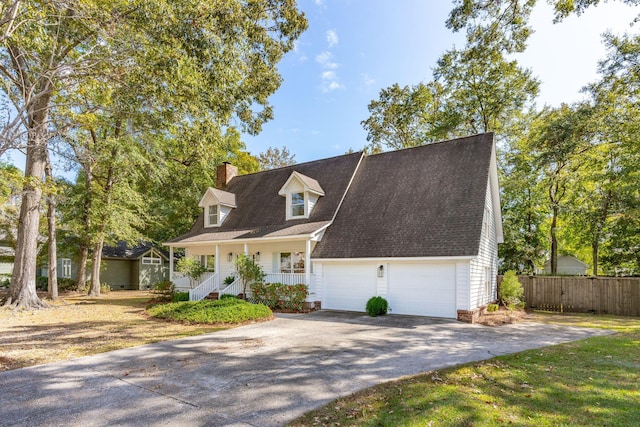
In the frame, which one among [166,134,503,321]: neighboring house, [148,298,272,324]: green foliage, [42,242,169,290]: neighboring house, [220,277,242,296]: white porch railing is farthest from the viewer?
[42,242,169,290]: neighboring house

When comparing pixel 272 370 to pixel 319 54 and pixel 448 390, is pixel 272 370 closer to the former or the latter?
pixel 448 390

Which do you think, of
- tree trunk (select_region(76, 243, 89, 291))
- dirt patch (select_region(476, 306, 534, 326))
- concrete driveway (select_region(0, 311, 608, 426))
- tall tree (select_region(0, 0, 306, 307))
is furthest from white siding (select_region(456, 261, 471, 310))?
tree trunk (select_region(76, 243, 89, 291))

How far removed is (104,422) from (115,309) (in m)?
13.2

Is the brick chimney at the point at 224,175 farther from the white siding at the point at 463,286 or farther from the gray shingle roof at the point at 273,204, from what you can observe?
the white siding at the point at 463,286

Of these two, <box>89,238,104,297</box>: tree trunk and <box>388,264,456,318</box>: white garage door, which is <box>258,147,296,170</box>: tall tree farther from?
<box>388,264,456,318</box>: white garage door

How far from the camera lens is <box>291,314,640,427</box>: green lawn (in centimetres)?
439

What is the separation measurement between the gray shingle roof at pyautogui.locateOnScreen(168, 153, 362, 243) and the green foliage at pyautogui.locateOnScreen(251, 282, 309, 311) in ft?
7.75

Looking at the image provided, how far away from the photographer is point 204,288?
58.0 feet

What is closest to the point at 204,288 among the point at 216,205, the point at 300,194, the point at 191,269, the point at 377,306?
the point at 191,269

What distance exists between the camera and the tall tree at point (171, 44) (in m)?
8.89

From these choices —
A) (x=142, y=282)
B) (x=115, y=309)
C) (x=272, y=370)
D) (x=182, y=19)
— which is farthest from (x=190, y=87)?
(x=142, y=282)

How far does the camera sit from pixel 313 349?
816 cm

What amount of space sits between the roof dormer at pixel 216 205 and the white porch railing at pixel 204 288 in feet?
12.4

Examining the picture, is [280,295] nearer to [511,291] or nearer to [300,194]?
[300,194]
